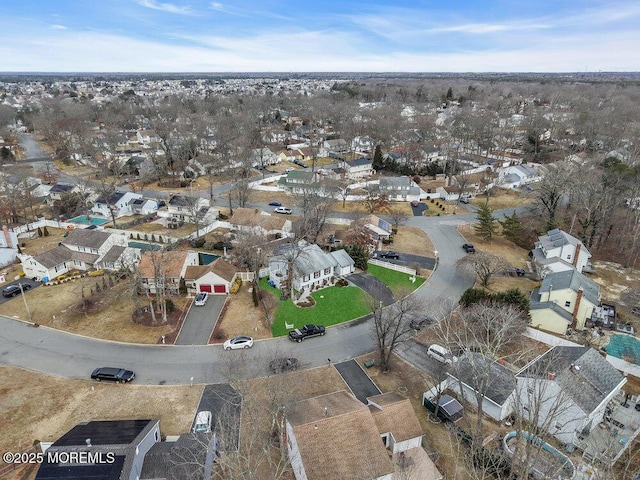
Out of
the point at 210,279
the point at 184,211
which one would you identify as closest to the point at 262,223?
the point at 184,211

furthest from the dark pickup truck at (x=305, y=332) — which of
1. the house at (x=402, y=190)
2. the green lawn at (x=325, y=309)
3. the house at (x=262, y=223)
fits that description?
the house at (x=402, y=190)

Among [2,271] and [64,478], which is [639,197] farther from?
[2,271]

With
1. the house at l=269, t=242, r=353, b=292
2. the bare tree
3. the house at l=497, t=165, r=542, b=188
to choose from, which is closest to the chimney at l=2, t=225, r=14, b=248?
the house at l=269, t=242, r=353, b=292

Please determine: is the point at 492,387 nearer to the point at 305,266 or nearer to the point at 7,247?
the point at 305,266

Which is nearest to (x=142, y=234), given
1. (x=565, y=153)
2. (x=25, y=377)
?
(x=25, y=377)

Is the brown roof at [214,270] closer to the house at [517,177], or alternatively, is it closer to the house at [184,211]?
the house at [184,211]

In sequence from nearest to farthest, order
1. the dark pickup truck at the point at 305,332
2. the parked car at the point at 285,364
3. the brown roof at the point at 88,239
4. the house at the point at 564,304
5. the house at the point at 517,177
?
the parked car at the point at 285,364
the dark pickup truck at the point at 305,332
the house at the point at 564,304
the brown roof at the point at 88,239
the house at the point at 517,177
